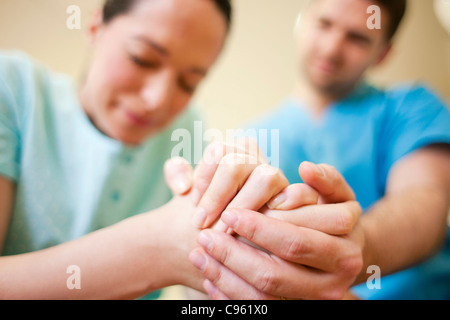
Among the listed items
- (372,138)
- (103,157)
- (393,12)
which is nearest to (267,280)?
(103,157)

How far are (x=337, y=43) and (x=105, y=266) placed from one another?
22.3 inches

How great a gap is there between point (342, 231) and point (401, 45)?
678mm

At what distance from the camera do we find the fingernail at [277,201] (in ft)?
1.00

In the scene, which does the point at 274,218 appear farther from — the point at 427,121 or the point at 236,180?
the point at 427,121

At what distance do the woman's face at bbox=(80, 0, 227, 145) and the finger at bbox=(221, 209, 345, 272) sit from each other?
0.27 metres

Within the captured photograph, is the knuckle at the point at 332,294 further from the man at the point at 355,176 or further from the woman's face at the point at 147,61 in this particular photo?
the woman's face at the point at 147,61

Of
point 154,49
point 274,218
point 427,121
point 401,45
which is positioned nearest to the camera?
point 274,218

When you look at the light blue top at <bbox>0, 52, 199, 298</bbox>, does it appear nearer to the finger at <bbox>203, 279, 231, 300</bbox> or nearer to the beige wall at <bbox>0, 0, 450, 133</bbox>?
the beige wall at <bbox>0, 0, 450, 133</bbox>

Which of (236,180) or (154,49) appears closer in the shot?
(236,180)

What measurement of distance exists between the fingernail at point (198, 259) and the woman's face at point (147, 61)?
268mm

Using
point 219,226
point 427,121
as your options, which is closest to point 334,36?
point 427,121

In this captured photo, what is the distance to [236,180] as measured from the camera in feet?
0.97

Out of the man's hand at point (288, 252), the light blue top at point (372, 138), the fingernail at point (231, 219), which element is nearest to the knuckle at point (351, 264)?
the man's hand at point (288, 252)
